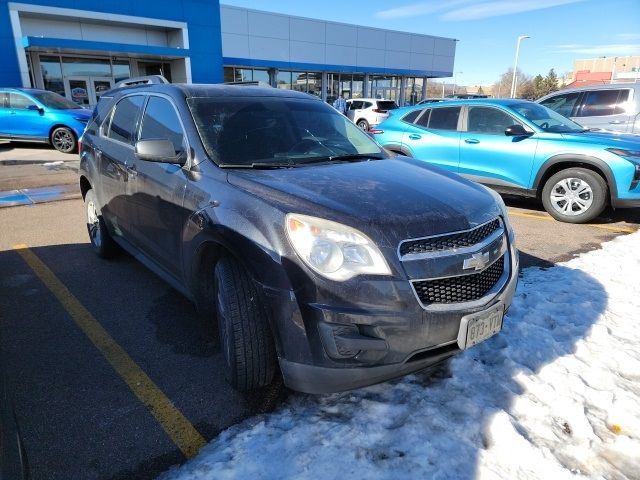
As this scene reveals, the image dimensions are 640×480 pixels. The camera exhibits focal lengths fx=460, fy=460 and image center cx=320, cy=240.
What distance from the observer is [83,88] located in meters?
22.1

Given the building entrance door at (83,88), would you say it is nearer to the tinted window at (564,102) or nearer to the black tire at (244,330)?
the tinted window at (564,102)

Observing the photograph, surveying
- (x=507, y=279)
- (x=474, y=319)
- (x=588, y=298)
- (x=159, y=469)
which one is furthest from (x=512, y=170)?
(x=159, y=469)

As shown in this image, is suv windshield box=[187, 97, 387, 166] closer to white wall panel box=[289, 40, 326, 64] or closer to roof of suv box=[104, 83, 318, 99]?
roof of suv box=[104, 83, 318, 99]

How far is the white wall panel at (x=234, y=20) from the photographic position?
2770 centimetres

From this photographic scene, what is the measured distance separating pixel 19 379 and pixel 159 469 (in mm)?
1321

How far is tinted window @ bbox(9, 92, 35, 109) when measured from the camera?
13.0 meters

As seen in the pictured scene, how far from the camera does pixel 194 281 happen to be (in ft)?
9.55

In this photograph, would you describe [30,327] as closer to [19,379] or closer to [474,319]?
[19,379]

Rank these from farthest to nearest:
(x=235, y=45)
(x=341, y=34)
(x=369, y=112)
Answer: (x=341, y=34) < (x=235, y=45) < (x=369, y=112)

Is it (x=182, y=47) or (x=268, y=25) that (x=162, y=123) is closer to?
(x=182, y=47)

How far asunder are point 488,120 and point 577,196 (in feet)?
5.83

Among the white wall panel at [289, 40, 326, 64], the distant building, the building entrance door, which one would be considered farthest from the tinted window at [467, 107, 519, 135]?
the distant building

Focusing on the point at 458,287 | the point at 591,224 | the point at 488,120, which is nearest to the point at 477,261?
the point at 458,287

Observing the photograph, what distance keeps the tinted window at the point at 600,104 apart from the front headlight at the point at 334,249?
9316mm
